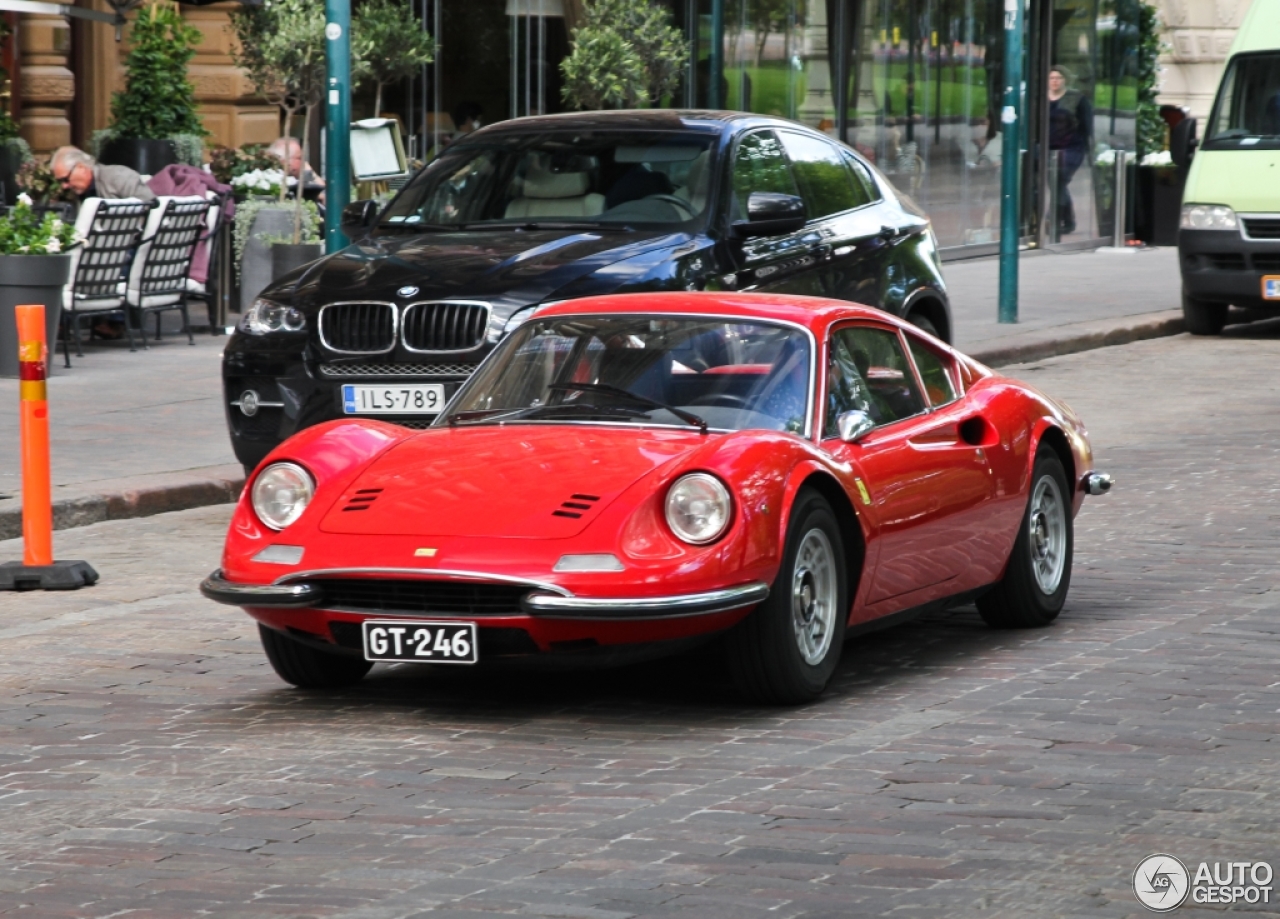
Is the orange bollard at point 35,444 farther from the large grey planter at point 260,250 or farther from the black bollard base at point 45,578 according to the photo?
the large grey planter at point 260,250

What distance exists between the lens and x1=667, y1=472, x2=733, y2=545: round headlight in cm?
642

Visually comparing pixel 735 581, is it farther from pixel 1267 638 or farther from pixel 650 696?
pixel 1267 638

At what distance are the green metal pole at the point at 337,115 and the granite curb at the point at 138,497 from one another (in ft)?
9.73

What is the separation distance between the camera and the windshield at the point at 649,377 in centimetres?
711

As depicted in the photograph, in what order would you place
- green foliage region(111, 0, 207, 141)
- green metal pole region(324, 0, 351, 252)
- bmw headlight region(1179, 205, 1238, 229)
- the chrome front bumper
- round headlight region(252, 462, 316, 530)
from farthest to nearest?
green foliage region(111, 0, 207, 141) < bmw headlight region(1179, 205, 1238, 229) < green metal pole region(324, 0, 351, 252) < round headlight region(252, 462, 316, 530) < the chrome front bumper

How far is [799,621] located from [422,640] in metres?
1.08

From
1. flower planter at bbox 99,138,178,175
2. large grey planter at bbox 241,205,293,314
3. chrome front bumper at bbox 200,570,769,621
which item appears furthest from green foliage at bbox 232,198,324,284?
chrome front bumper at bbox 200,570,769,621

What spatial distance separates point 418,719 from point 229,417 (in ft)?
14.6

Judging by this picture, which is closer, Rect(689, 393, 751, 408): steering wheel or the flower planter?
Rect(689, 393, 751, 408): steering wheel

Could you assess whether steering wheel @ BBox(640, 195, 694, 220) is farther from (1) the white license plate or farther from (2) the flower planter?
(2) the flower planter

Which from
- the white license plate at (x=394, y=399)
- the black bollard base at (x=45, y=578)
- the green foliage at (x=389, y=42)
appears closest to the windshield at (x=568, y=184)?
the white license plate at (x=394, y=399)

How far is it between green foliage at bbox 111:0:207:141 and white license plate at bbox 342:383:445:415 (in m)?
11.5

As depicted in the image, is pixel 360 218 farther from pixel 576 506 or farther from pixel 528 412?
pixel 576 506

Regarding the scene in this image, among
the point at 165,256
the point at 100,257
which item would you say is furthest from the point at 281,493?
the point at 165,256
